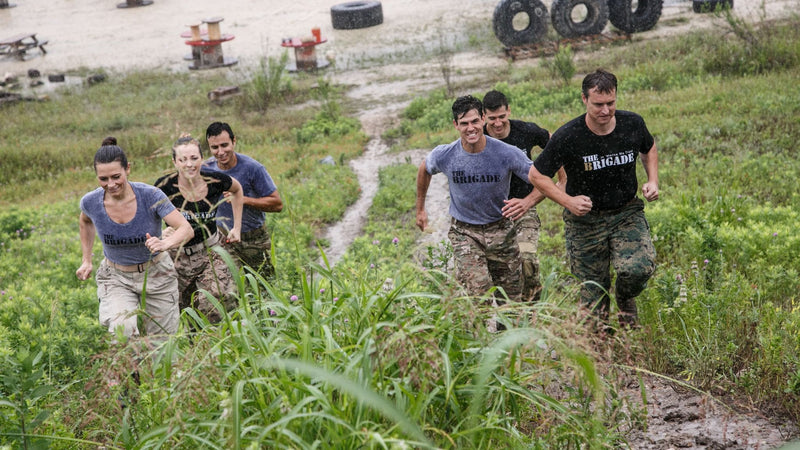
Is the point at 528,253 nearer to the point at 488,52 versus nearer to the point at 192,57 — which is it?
the point at 488,52

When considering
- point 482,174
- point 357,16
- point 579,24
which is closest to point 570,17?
point 579,24

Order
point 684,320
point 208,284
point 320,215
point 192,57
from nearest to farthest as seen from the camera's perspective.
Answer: point 684,320 < point 208,284 < point 320,215 < point 192,57

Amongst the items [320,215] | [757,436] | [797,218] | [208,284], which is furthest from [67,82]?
[757,436]

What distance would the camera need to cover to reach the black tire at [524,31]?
24031 millimetres

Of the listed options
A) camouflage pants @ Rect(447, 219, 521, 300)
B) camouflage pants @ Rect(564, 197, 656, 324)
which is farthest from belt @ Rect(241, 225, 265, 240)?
camouflage pants @ Rect(564, 197, 656, 324)

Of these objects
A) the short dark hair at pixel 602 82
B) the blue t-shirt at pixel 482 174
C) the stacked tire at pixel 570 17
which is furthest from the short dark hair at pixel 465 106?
the stacked tire at pixel 570 17

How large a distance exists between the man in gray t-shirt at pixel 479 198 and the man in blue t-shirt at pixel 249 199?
1461mm

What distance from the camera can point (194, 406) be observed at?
338cm

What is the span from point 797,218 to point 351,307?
549 cm

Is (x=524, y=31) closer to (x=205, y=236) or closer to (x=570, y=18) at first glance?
(x=570, y=18)

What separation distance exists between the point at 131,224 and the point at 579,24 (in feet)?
68.0

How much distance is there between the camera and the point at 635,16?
2380 centimetres

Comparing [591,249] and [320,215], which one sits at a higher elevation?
[591,249]

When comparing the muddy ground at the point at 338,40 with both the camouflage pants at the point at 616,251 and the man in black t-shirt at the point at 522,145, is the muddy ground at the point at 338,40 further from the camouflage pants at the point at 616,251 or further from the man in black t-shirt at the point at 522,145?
the camouflage pants at the point at 616,251
